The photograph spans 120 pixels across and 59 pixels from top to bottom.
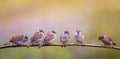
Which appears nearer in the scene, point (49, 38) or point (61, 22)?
point (49, 38)

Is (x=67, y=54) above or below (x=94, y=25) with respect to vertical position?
below

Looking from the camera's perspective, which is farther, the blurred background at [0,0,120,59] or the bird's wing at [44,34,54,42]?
the blurred background at [0,0,120,59]

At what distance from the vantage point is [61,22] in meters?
5.05

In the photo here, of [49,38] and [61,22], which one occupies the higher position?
[61,22]

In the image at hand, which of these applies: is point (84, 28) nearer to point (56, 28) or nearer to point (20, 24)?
point (56, 28)

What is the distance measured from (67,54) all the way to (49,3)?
0.94 m

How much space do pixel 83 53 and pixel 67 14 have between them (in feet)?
2.39

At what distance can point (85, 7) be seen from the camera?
16.7 feet

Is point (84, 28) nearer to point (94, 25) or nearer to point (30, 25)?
point (94, 25)

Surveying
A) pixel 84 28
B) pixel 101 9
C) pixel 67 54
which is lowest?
pixel 67 54

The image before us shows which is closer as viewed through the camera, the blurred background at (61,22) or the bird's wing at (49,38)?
the bird's wing at (49,38)

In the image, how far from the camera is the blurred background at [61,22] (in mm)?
4965

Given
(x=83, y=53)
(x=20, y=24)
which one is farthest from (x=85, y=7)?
(x=20, y=24)

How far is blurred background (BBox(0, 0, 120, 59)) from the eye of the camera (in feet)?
16.3
